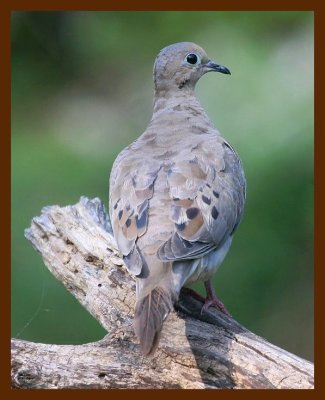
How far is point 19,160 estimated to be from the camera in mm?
9336

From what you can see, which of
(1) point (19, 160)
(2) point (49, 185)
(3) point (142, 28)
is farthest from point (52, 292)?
(3) point (142, 28)

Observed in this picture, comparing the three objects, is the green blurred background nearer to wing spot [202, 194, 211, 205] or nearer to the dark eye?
the dark eye

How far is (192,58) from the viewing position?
6684 mm

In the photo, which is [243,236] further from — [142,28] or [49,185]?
[142,28]

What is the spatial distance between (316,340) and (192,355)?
28.6 inches

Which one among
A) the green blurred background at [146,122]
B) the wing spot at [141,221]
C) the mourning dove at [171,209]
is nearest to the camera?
the mourning dove at [171,209]

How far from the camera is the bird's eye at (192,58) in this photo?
21.9 feet

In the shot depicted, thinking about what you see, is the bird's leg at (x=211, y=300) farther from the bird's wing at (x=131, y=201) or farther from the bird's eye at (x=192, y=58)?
the bird's eye at (x=192, y=58)

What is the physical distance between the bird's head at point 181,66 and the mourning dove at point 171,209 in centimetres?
36

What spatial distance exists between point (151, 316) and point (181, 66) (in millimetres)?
2572

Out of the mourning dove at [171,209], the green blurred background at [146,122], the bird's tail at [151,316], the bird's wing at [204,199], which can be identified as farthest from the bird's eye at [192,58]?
the bird's tail at [151,316]

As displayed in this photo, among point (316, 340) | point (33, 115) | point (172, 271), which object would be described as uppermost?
point (33, 115)

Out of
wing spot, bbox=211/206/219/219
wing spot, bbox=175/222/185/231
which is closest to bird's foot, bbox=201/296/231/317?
wing spot, bbox=211/206/219/219

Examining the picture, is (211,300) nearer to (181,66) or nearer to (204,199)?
(204,199)
